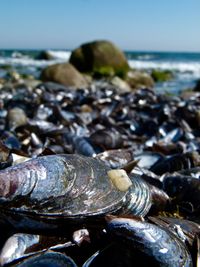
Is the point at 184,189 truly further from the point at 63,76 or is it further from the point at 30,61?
the point at 30,61

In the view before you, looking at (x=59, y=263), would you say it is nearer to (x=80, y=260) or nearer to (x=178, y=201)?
(x=80, y=260)

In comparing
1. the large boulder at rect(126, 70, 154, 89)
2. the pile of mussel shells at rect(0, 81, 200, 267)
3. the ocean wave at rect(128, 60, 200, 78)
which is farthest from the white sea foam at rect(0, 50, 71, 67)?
the pile of mussel shells at rect(0, 81, 200, 267)

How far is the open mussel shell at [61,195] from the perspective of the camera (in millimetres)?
2199

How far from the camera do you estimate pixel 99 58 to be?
23.7 m

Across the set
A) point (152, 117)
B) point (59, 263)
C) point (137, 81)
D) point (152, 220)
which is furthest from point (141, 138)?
point (137, 81)

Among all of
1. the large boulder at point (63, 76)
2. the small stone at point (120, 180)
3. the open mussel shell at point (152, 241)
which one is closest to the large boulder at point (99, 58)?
the large boulder at point (63, 76)

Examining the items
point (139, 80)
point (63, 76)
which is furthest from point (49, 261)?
point (139, 80)

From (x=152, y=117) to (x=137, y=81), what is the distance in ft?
39.8

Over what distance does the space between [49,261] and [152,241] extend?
48 centimetres

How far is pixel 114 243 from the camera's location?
81.1 inches

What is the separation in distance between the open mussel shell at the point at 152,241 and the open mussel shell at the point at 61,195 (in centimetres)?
23

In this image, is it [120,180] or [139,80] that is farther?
[139,80]

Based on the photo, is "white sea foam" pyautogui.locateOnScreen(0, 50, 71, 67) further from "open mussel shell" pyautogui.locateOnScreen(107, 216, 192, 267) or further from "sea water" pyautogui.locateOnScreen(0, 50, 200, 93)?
"open mussel shell" pyautogui.locateOnScreen(107, 216, 192, 267)

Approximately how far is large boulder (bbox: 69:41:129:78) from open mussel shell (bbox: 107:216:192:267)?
69.7 feet
